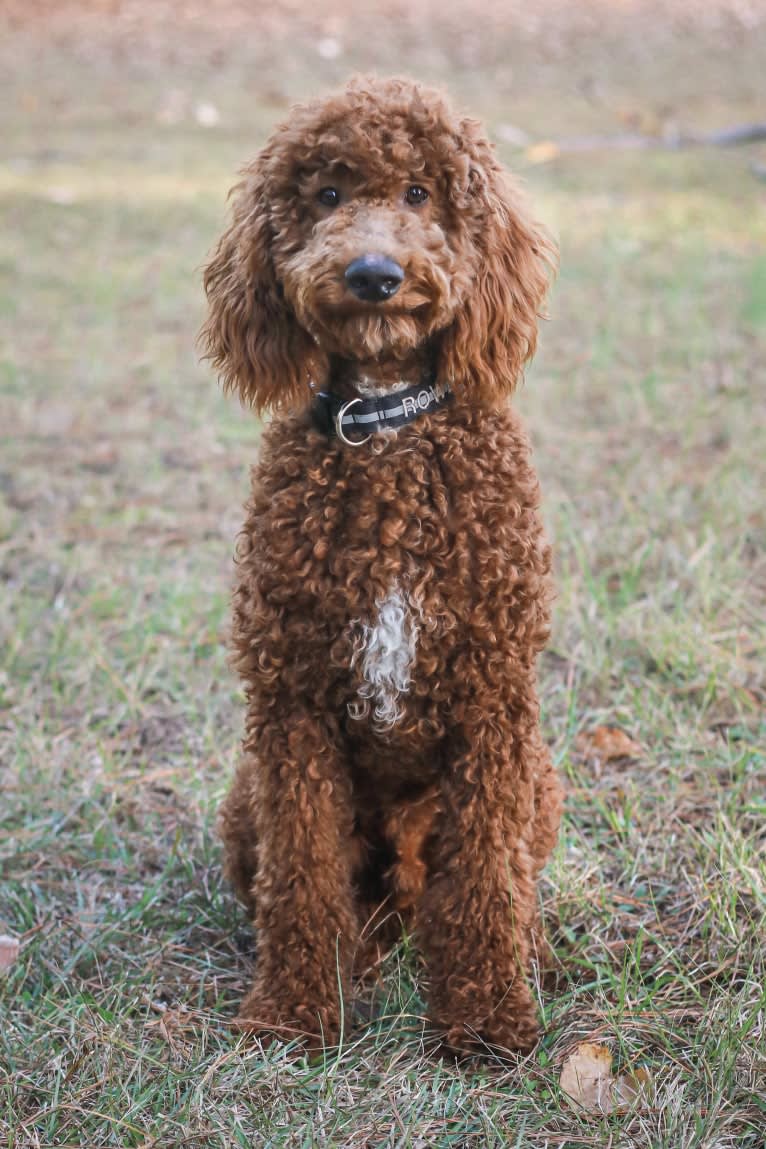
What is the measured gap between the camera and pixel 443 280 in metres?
2.23

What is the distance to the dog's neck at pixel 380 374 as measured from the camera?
2.36m

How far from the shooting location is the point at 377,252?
2.14 m

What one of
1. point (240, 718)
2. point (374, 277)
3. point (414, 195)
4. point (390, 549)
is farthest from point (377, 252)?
point (240, 718)

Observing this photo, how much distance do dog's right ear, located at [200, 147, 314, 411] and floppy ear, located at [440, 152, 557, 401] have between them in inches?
10.7

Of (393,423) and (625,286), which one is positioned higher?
(625,286)

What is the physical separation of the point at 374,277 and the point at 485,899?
111 cm

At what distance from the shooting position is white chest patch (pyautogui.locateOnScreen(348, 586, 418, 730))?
2.28 meters

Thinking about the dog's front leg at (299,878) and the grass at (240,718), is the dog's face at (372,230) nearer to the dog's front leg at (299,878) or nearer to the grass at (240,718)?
the grass at (240,718)

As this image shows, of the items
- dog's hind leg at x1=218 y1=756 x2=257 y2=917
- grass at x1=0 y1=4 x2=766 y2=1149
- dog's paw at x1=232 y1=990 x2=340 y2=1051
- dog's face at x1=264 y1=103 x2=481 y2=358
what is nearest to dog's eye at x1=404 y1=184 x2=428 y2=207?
dog's face at x1=264 y1=103 x2=481 y2=358

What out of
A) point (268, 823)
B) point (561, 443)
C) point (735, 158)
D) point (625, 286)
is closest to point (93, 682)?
point (268, 823)

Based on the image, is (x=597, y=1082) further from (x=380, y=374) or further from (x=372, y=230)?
(x=372, y=230)

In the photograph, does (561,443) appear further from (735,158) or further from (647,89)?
(647,89)

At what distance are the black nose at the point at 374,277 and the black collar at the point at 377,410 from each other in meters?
0.26

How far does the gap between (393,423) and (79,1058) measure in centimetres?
121
